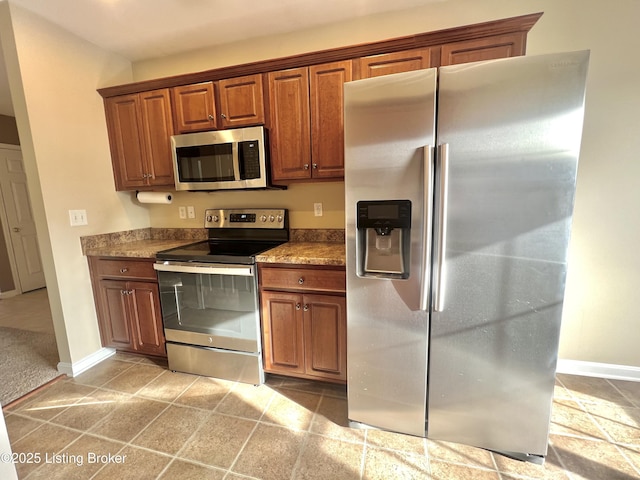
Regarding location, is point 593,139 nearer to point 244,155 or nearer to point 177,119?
point 244,155

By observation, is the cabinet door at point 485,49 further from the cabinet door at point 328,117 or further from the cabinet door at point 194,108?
the cabinet door at point 194,108

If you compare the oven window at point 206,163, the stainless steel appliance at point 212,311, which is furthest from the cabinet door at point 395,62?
the stainless steel appliance at point 212,311

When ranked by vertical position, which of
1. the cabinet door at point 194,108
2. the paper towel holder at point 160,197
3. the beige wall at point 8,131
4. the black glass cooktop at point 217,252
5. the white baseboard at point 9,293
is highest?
the beige wall at point 8,131

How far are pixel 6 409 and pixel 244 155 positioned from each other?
221 centimetres

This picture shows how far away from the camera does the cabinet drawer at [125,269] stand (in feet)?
6.94

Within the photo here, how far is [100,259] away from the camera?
2217mm

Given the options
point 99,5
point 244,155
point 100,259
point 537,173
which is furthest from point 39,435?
point 537,173

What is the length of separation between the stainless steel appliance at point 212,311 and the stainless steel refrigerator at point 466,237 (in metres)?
0.76

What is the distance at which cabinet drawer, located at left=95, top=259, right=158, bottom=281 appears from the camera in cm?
212

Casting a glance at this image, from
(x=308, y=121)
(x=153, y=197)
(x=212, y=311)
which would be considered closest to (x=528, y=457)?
(x=212, y=311)

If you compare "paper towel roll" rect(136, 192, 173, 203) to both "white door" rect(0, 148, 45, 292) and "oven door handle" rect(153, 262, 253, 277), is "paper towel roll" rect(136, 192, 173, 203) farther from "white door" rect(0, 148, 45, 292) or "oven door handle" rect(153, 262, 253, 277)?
"white door" rect(0, 148, 45, 292)

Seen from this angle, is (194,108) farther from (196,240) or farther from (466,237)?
(466,237)

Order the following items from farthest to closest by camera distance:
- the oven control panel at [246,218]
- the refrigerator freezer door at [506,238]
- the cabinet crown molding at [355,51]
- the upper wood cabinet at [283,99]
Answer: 1. the oven control panel at [246,218]
2. the upper wood cabinet at [283,99]
3. the cabinet crown molding at [355,51]
4. the refrigerator freezer door at [506,238]

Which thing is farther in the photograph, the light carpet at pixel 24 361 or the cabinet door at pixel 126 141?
the cabinet door at pixel 126 141
